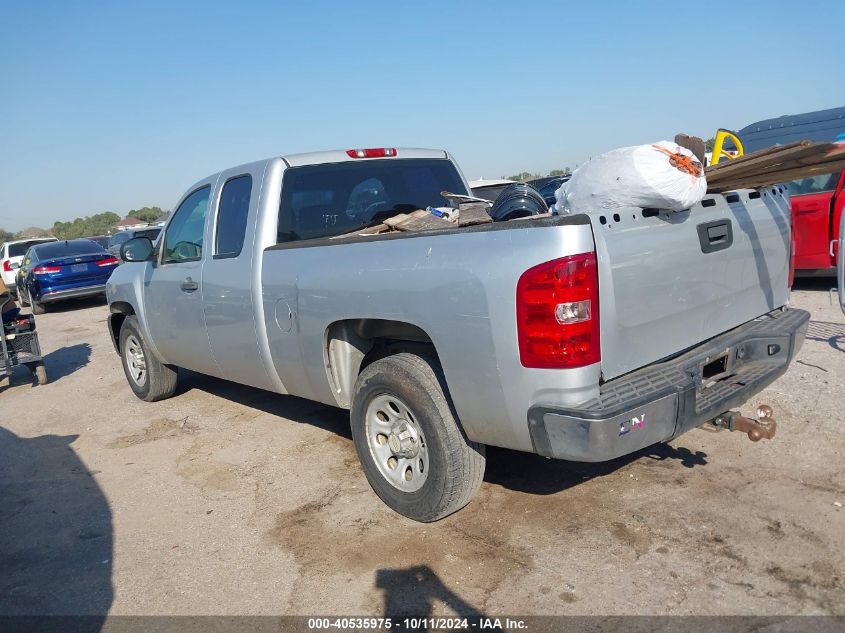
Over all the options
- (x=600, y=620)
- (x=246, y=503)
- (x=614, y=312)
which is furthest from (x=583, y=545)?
(x=246, y=503)

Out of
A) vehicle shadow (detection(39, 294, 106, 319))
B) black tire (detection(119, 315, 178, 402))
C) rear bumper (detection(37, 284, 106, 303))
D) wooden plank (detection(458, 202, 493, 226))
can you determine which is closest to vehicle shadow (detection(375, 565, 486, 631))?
wooden plank (detection(458, 202, 493, 226))

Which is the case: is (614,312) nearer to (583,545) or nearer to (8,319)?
(583,545)

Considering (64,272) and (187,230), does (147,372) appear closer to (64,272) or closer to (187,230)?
(187,230)

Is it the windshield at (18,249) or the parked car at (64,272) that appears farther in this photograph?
the windshield at (18,249)

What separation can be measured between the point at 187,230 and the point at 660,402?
417cm

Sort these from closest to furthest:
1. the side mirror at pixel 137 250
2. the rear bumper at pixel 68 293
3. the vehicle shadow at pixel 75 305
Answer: the side mirror at pixel 137 250, the rear bumper at pixel 68 293, the vehicle shadow at pixel 75 305

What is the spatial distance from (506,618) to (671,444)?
208cm

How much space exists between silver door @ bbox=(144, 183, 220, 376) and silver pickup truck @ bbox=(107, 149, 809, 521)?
17 centimetres

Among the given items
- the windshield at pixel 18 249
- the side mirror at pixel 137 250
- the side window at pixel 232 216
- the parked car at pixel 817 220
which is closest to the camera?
the side window at pixel 232 216

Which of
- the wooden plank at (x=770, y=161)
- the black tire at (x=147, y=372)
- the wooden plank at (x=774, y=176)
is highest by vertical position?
the wooden plank at (x=770, y=161)

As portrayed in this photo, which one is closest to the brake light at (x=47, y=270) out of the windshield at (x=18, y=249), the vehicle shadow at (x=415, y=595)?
the windshield at (x=18, y=249)

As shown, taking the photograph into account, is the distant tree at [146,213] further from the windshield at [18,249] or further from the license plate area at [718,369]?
the license plate area at [718,369]

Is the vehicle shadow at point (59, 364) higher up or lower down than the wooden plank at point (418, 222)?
lower down

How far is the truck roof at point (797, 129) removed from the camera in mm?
9758
